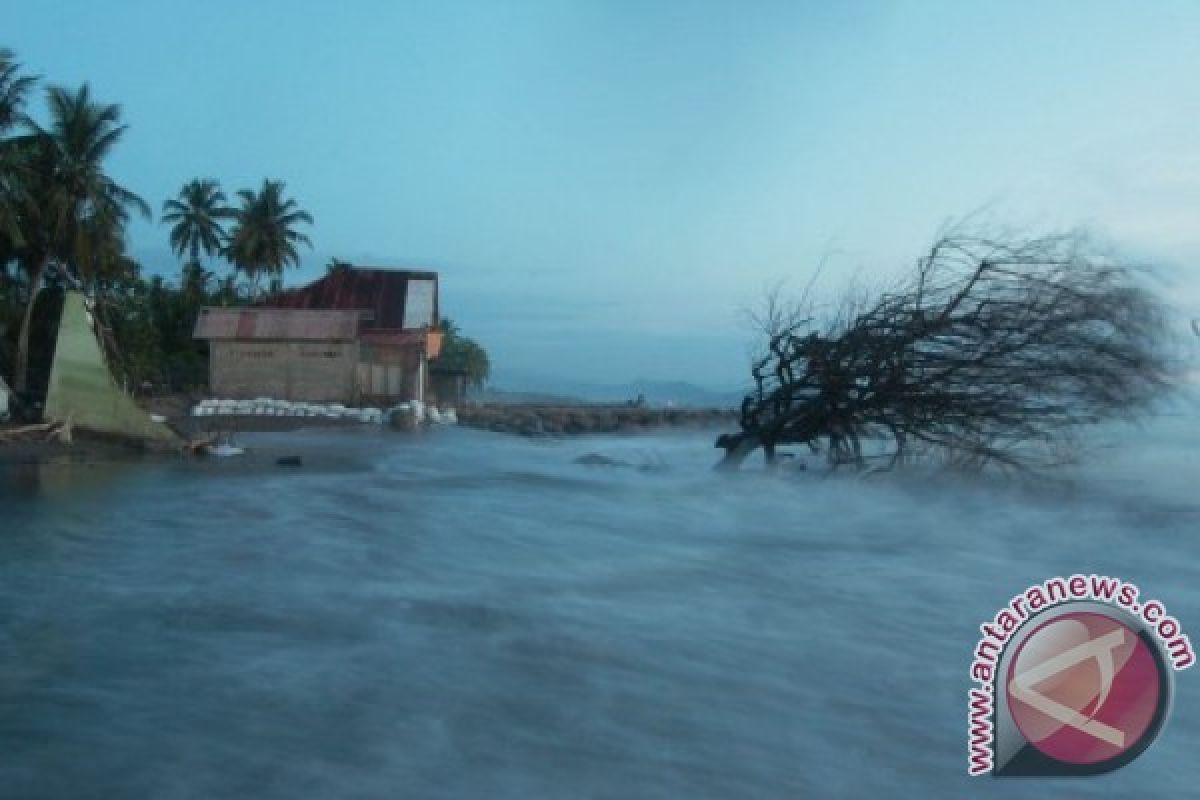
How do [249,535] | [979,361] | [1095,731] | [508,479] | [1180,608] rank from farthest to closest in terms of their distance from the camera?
[508,479], [979,361], [249,535], [1180,608], [1095,731]

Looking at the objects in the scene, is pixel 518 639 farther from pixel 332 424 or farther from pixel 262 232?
pixel 262 232

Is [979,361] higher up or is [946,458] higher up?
[979,361]

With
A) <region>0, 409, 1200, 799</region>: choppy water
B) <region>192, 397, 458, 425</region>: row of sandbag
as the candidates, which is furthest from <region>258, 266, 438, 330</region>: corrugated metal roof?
<region>0, 409, 1200, 799</region>: choppy water

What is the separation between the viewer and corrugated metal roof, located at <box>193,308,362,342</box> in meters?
32.2

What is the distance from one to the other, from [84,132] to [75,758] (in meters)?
29.0

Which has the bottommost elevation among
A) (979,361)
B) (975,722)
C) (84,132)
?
(975,722)

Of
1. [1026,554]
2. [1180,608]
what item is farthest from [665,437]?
[1180,608]

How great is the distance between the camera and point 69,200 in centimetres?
2859

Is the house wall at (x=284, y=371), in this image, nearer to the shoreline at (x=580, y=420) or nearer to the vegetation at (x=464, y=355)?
the shoreline at (x=580, y=420)

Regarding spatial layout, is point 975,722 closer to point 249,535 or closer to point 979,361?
point 249,535

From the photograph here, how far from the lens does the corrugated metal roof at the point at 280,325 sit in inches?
1266

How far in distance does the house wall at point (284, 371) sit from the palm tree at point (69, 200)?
4234mm

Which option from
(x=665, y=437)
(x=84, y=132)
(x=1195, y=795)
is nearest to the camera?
(x=1195, y=795)

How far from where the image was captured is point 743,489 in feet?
54.4
